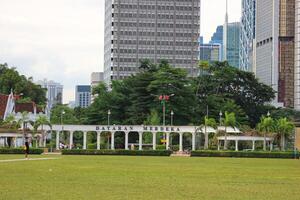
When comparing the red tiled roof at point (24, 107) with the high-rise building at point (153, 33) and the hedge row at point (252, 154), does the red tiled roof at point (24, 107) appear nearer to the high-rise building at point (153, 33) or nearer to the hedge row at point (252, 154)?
the high-rise building at point (153, 33)

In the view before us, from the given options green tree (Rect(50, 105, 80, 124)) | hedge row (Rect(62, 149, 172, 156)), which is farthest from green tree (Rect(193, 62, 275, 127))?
hedge row (Rect(62, 149, 172, 156))

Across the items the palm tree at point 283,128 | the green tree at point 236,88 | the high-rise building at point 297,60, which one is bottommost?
the palm tree at point 283,128

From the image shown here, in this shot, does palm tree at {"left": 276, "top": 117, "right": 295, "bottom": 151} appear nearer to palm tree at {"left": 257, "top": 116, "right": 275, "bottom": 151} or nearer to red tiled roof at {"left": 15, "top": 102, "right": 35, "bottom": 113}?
palm tree at {"left": 257, "top": 116, "right": 275, "bottom": 151}

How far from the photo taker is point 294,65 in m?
191

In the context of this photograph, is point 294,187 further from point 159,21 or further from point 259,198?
point 159,21

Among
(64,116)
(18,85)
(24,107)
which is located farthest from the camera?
(64,116)

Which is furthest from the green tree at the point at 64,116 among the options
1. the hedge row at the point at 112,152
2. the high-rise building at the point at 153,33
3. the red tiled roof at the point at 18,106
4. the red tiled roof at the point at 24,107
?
the hedge row at the point at 112,152

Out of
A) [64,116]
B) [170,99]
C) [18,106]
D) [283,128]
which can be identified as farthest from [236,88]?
[18,106]

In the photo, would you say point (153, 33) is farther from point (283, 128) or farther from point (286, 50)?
point (283, 128)

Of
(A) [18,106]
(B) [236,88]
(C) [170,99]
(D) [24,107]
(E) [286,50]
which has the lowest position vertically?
(D) [24,107]

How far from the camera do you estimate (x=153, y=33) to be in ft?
571

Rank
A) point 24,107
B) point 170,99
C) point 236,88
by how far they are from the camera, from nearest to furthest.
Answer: point 170,99 < point 24,107 < point 236,88

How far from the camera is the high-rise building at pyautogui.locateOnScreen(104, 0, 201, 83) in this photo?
568ft

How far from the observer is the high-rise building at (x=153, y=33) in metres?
173
